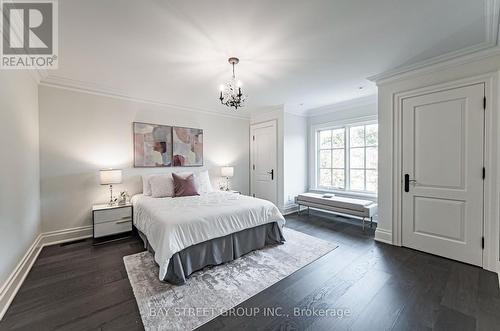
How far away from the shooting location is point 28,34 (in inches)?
79.4

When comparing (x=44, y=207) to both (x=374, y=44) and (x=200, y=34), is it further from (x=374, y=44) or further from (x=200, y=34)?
(x=374, y=44)

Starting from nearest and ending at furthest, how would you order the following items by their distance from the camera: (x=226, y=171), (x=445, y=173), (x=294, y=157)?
(x=445, y=173)
(x=226, y=171)
(x=294, y=157)

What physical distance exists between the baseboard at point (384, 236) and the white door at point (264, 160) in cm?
220

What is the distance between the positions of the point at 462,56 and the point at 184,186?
422 centimetres

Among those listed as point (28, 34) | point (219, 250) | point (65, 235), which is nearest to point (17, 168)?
point (28, 34)

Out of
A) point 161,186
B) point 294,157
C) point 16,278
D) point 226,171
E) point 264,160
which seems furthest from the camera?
point 264,160

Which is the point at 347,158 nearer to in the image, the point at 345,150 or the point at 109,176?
the point at 345,150

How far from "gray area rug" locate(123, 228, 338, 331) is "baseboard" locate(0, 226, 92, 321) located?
0.92 m

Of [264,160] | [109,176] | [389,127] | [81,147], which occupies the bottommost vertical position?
[109,176]

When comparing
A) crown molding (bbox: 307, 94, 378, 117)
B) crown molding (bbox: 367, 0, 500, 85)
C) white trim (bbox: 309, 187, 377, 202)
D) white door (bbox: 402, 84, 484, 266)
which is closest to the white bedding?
white door (bbox: 402, 84, 484, 266)

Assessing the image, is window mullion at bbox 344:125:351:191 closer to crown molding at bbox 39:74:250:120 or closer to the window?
the window

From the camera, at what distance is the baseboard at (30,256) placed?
1781 mm

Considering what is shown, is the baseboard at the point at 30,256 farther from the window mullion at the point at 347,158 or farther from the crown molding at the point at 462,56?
the window mullion at the point at 347,158

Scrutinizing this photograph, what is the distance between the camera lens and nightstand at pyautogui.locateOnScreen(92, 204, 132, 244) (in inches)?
122
